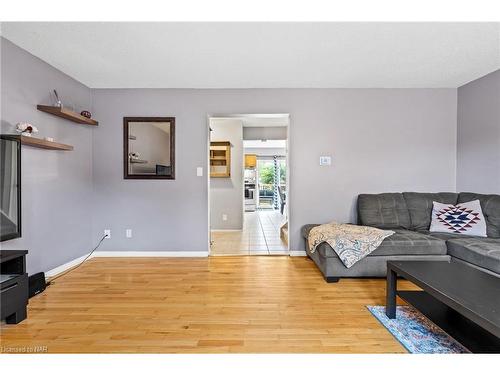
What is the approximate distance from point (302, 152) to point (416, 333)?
2.62 m

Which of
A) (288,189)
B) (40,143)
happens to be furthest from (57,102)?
(288,189)

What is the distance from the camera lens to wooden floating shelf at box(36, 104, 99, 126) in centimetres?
294


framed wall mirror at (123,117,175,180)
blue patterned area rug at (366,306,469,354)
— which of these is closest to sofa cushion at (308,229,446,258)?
blue patterned area rug at (366,306,469,354)

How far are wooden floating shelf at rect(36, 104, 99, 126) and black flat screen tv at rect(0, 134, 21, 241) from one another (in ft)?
2.59

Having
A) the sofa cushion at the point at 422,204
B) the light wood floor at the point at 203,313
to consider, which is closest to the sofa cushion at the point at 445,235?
the sofa cushion at the point at 422,204

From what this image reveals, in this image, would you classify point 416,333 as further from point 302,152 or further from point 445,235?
point 302,152

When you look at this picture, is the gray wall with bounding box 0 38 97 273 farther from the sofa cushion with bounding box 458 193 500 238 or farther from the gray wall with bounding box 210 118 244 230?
the sofa cushion with bounding box 458 193 500 238

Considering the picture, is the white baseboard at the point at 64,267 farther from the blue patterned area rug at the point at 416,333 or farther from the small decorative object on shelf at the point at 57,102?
the blue patterned area rug at the point at 416,333

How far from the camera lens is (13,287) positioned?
2.02 meters

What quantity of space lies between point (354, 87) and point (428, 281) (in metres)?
2.98

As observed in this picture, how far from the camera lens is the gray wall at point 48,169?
264 centimetres

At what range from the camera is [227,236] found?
5504 mm

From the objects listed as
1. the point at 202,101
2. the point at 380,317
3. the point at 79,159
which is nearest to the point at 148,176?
the point at 79,159
